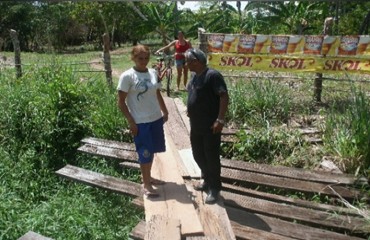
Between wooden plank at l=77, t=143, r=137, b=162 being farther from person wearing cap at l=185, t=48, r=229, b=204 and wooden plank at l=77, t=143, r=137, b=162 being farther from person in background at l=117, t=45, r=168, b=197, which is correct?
person wearing cap at l=185, t=48, r=229, b=204

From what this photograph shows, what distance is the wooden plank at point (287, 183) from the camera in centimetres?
450

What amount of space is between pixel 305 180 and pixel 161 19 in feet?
61.0

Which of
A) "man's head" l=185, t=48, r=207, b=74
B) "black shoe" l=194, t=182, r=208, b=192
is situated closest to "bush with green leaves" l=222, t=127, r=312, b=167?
"black shoe" l=194, t=182, r=208, b=192

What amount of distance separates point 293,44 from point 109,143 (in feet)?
13.0

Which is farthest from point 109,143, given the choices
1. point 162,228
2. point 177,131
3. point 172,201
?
point 162,228

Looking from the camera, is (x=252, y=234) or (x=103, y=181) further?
→ (x=103, y=181)

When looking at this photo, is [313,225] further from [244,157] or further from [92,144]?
[92,144]

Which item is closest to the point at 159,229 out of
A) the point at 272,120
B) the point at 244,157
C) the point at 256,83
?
the point at 244,157

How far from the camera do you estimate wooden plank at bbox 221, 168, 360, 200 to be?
450 cm

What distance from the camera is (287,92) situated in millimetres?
6949

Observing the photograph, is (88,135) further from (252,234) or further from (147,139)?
(252,234)

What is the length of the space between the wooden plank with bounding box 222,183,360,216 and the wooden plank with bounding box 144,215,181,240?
4.50ft

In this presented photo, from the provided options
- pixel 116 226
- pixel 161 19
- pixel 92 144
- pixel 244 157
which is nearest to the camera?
pixel 116 226

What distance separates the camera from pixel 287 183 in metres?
4.67
